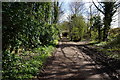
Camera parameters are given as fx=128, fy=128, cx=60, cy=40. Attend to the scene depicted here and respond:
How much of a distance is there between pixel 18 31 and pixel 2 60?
70.1 inches

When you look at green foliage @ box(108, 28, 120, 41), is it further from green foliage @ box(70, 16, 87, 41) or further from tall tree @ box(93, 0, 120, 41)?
green foliage @ box(70, 16, 87, 41)

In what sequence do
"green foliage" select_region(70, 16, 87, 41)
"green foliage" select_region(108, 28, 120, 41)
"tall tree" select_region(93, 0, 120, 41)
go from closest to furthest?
"green foliage" select_region(108, 28, 120, 41)
"tall tree" select_region(93, 0, 120, 41)
"green foliage" select_region(70, 16, 87, 41)

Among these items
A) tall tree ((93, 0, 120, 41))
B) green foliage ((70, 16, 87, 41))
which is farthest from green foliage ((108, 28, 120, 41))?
green foliage ((70, 16, 87, 41))

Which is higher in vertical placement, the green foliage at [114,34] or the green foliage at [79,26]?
the green foliage at [79,26]

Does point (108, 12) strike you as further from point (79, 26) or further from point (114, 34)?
point (79, 26)

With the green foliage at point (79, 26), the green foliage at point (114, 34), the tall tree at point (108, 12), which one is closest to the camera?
the green foliage at point (114, 34)

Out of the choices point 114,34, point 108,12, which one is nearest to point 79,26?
point 108,12

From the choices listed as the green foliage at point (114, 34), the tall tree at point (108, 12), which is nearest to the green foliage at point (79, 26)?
the tall tree at point (108, 12)

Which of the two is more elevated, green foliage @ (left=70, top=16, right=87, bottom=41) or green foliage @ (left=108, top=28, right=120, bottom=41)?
green foliage @ (left=70, top=16, right=87, bottom=41)

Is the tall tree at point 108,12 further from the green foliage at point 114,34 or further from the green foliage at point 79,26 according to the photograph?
the green foliage at point 79,26

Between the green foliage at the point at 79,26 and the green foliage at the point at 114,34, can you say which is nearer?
the green foliage at the point at 114,34

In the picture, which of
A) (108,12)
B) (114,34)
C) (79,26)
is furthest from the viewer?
(79,26)

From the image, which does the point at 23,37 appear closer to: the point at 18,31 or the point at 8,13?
the point at 18,31

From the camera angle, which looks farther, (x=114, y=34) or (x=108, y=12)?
(x=108, y=12)
